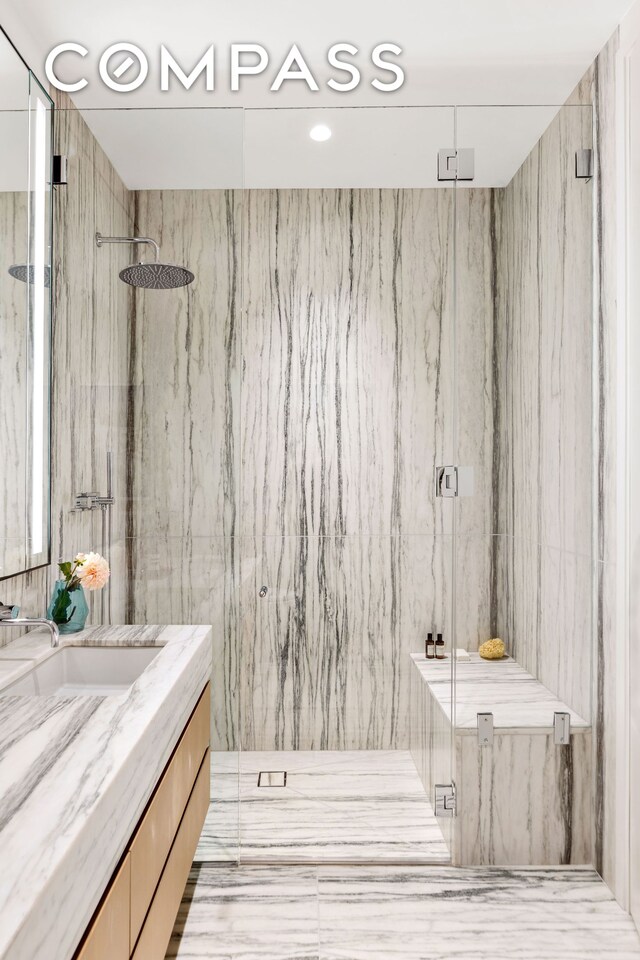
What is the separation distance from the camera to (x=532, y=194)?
7.48 ft

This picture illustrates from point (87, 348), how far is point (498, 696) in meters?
1.83

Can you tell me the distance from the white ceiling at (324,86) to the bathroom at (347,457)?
13mm

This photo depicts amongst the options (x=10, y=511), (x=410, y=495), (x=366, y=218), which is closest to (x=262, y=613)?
(x=410, y=495)

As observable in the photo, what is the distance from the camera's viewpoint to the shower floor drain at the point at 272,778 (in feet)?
7.81

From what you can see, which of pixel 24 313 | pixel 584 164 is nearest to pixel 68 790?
pixel 24 313

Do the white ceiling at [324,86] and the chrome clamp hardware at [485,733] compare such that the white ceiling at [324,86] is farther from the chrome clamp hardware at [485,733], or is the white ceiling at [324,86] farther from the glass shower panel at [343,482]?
the chrome clamp hardware at [485,733]

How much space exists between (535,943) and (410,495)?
143 centimetres

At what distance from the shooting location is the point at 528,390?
2297 mm

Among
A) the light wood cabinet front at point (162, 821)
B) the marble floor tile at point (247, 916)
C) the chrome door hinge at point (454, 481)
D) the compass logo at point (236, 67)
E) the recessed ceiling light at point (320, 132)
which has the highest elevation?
the compass logo at point (236, 67)

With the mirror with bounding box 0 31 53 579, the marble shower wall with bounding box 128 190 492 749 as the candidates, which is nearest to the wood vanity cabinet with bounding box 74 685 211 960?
the marble shower wall with bounding box 128 190 492 749

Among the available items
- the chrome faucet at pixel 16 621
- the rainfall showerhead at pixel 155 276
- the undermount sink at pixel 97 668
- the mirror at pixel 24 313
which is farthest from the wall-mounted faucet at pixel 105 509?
the rainfall showerhead at pixel 155 276

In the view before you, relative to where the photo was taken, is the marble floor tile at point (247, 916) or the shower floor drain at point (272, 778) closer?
the marble floor tile at point (247, 916)

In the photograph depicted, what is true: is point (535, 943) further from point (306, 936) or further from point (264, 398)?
point (264, 398)

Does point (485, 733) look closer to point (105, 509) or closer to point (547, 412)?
point (547, 412)
